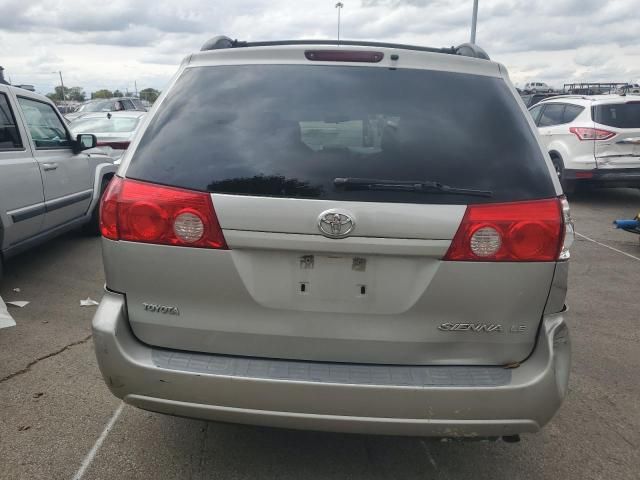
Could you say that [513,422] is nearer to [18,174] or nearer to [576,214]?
[18,174]

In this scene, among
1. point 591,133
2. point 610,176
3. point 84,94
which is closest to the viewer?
point 610,176

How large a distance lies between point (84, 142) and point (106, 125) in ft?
15.2

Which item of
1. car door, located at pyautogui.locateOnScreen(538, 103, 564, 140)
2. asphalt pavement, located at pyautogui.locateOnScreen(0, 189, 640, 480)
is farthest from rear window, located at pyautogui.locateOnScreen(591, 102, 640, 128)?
asphalt pavement, located at pyautogui.locateOnScreen(0, 189, 640, 480)

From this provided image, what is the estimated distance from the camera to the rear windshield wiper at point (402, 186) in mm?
2076

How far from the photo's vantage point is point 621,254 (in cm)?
692

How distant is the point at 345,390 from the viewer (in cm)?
208

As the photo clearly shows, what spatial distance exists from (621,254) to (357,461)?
553cm

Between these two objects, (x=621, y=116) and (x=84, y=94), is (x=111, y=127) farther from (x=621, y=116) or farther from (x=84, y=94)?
(x=84, y=94)

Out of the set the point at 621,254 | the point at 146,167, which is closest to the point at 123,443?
the point at 146,167

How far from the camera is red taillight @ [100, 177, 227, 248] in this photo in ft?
6.94

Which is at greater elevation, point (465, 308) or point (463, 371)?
point (465, 308)

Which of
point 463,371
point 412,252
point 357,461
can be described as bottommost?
point 357,461

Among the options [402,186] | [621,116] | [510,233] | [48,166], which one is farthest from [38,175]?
[621,116]

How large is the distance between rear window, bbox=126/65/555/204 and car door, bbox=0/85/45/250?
10.4 ft
